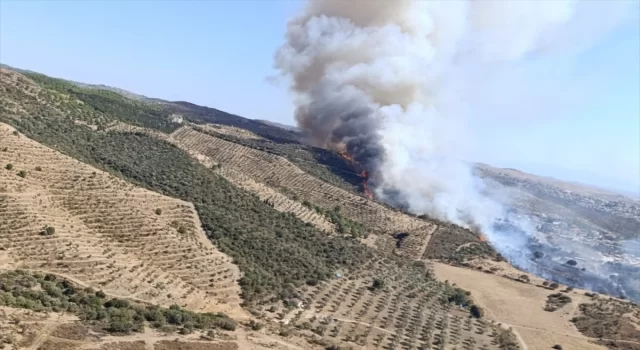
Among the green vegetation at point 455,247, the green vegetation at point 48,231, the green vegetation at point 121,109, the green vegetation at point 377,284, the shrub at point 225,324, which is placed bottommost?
the shrub at point 225,324

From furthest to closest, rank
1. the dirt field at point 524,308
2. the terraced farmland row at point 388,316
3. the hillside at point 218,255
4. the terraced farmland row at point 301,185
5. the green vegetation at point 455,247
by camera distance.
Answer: the terraced farmland row at point 301,185 → the green vegetation at point 455,247 → the dirt field at point 524,308 → the terraced farmland row at point 388,316 → the hillside at point 218,255

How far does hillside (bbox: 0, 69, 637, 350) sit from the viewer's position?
34406 millimetres

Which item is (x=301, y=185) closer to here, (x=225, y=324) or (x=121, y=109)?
(x=121, y=109)

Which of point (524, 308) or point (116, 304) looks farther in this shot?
point (524, 308)

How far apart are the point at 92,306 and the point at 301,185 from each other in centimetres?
5406

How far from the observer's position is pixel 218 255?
44.4m

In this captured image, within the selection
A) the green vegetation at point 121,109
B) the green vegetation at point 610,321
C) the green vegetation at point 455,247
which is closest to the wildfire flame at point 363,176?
the green vegetation at point 455,247

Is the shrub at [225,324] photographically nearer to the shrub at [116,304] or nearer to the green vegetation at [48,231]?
the shrub at [116,304]

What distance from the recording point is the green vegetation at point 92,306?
94.9 ft

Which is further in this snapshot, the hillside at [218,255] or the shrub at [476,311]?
the shrub at [476,311]

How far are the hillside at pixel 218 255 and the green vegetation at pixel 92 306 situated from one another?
19 centimetres

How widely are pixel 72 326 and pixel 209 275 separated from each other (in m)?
14.0

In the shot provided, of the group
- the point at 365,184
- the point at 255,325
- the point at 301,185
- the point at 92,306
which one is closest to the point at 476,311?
the point at 255,325

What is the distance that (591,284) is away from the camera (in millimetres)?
72312
